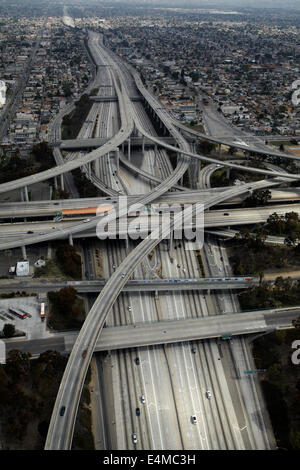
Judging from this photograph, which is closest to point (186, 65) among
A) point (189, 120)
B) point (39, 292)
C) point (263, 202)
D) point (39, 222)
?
point (189, 120)

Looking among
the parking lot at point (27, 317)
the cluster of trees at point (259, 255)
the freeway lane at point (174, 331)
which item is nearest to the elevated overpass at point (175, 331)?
the freeway lane at point (174, 331)

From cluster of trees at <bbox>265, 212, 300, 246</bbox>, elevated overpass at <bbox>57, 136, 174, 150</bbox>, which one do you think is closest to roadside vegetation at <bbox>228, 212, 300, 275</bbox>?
cluster of trees at <bbox>265, 212, 300, 246</bbox>

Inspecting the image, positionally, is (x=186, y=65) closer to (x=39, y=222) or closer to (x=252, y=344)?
(x=39, y=222)

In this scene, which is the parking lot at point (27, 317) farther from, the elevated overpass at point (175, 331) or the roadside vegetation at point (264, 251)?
the roadside vegetation at point (264, 251)

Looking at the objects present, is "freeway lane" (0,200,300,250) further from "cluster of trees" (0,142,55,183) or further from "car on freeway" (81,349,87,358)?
"car on freeway" (81,349,87,358)

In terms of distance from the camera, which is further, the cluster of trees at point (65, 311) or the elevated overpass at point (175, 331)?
the cluster of trees at point (65, 311)
